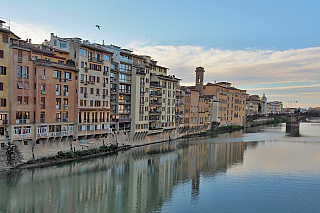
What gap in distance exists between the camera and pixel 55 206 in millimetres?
22469

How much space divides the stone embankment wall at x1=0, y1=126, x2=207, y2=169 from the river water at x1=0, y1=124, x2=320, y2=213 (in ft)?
6.68

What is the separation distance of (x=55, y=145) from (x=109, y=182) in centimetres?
1020

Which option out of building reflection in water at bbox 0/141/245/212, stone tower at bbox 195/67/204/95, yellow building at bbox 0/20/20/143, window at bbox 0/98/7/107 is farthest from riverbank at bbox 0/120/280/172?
stone tower at bbox 195/67/204/95

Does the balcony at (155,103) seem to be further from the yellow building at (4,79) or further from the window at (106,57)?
the yellow building at (4,79)

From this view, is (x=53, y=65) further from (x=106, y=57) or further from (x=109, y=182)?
(x=109, y=182)

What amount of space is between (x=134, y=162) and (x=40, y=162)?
12.6 m

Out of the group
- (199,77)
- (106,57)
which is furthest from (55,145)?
(199,77)

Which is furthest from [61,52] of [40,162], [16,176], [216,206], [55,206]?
[216,206]

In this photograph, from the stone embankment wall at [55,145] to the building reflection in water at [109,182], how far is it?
2.04 metres

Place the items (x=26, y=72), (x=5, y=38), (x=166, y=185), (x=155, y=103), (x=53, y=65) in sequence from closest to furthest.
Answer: (x=166, y=185) → (x=5, y=38) → (x=26, y=72) → (x=53, y=65) → (x=155, y=103)

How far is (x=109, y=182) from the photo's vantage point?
29703mm

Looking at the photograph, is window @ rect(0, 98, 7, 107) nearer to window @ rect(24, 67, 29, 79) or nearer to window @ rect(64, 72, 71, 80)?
window @ rect(24, 67, 29, 79)

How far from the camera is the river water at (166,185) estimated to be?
23375mm

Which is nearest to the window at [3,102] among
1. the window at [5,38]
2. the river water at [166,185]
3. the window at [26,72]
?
the window at [26,72]
